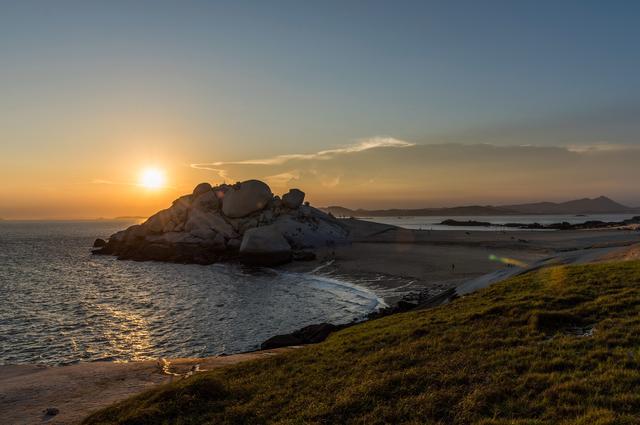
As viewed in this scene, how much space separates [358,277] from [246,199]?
41590 mm

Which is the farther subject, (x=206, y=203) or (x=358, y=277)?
(x=206, y=203)

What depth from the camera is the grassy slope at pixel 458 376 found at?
9172mm

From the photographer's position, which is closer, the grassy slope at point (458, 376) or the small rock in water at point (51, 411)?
the grassy slope at point (458, 376)

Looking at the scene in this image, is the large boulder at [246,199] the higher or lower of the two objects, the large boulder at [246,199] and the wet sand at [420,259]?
the higher

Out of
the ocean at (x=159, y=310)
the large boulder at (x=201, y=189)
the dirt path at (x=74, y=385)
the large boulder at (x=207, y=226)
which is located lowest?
the ocean at (x=159, y=310)

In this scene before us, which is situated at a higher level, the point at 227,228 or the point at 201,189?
the point at 201,189

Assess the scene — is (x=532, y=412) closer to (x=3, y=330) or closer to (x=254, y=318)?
(x=254, y=318)

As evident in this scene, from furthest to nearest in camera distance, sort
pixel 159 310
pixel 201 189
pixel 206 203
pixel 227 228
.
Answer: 1. pixel 201 189
2. pixel 206 203
3. pixel 227 228
4. pixel 159 310

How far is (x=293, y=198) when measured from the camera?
305 ft

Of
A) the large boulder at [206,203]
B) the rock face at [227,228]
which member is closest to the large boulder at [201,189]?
the rock face at [227,228]

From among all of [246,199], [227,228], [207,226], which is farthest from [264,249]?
[207,226]

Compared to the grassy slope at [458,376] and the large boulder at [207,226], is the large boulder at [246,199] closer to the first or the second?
the large boulder at [207,226]

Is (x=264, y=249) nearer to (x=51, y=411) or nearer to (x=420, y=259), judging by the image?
(x=420, y=259)

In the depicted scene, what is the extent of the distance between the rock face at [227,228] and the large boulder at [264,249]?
0.57ft
